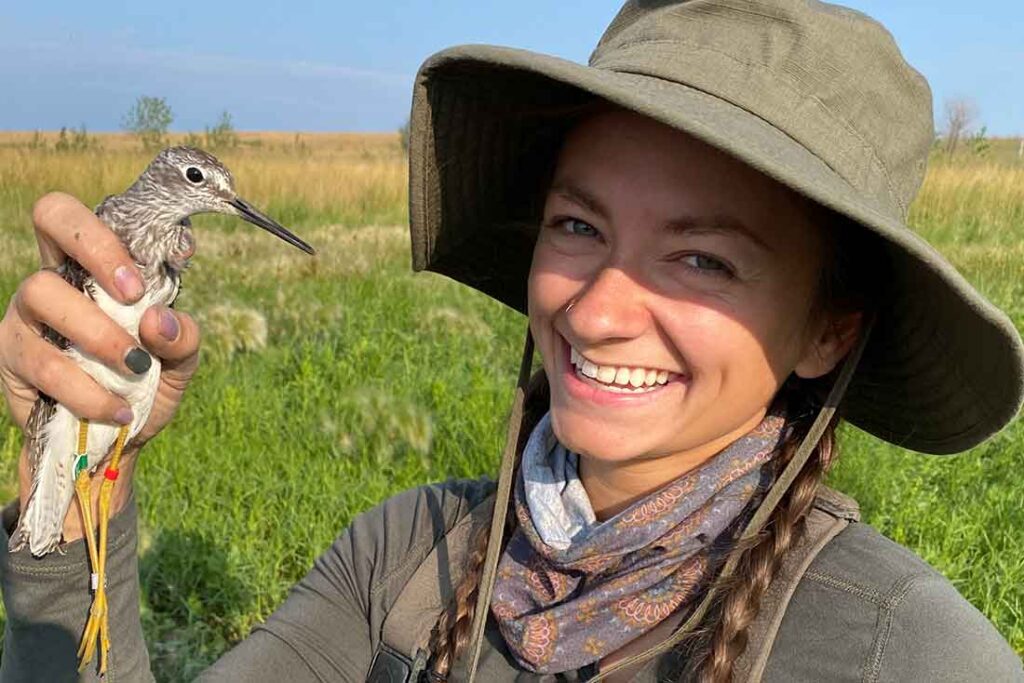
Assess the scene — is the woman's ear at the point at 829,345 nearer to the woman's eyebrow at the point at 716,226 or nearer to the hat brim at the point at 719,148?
the hat brim at the point at 719,148

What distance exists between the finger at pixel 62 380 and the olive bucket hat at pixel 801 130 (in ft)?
2.26

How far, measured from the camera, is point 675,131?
5.15ft

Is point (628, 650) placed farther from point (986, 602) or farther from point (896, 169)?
point (986, 602)

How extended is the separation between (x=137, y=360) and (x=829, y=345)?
126cm

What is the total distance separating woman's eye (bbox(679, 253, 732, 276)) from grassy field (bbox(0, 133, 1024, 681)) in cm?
240

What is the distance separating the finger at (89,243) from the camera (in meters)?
1.63

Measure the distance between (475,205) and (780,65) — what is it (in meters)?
0.77

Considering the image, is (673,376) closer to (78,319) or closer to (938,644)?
(938,644)

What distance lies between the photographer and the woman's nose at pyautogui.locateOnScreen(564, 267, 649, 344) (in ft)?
5.23

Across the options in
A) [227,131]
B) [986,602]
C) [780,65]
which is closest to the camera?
[780,65]

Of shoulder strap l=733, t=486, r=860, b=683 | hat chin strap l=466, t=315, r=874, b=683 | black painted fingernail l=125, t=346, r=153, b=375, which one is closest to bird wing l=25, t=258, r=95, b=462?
black painted fingernail l=125, t=346, r=153, b=375

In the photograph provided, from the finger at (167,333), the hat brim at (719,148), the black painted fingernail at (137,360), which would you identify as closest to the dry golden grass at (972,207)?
the hat brim at (719,148)

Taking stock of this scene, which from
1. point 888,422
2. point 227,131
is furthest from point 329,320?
point 227,131

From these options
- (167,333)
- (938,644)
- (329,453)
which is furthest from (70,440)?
(329,453)
